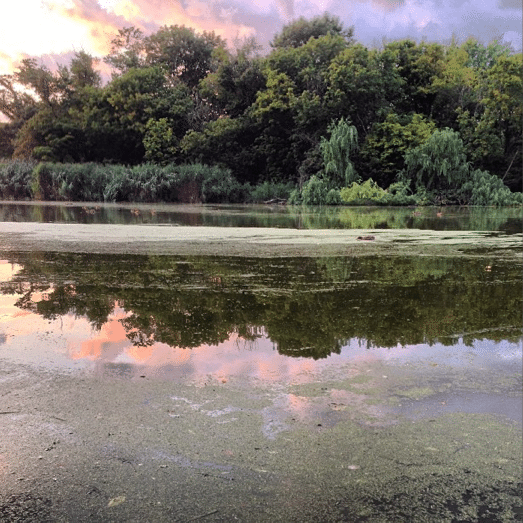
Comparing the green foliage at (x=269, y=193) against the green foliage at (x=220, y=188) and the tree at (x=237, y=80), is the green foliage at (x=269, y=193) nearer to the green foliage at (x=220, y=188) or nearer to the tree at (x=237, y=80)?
the green foliage at (x=220, y=188)

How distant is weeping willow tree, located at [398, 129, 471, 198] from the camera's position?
2219cm

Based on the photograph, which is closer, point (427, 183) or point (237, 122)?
point (427, 183)

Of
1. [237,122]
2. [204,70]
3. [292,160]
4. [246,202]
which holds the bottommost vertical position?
[246,202]

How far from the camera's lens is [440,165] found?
22.4 meters

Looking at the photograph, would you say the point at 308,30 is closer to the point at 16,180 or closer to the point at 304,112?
the point at 304,112

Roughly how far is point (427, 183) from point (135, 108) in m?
17.5

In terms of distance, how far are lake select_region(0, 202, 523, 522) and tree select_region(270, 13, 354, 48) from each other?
29590mm

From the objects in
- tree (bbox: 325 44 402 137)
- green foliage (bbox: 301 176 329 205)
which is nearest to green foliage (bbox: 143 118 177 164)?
tree (bbox: 325 44 402 137)

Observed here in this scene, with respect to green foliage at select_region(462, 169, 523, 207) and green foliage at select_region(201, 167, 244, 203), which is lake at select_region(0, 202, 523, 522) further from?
green foliage at select_region(201, 167, 244, 203)

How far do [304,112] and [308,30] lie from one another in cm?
742

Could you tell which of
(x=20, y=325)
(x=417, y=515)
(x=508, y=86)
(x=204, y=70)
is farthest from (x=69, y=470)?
(x=204, y=70)

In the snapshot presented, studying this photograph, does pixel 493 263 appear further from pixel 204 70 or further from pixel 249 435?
pixel 204 70

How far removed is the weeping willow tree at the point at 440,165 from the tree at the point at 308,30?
11057mm

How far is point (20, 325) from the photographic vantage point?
319cm
